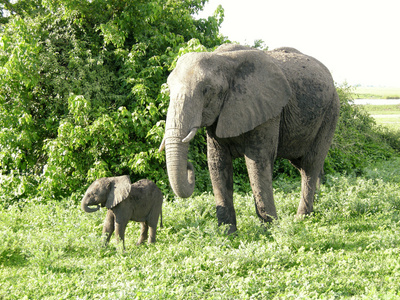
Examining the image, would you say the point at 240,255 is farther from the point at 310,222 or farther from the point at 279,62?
the point at 279,62

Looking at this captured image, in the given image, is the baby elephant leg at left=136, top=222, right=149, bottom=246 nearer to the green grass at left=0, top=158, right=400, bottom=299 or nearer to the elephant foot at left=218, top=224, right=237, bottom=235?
the green grass at left=0, top=158, right=400, bottom=299

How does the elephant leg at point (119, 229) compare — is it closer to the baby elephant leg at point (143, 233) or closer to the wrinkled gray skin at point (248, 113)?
the baby elephant leg at point (143, 233)

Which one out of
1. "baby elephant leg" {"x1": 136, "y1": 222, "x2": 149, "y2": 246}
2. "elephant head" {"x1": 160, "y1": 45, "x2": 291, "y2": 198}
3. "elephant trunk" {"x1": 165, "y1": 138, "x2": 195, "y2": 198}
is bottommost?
"baby elephant leg" {"x1": 136, "y1": 222, "x2": 149, "y2": 246}

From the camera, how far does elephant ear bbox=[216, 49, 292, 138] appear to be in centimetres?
505

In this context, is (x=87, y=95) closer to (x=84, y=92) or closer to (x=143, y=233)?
(x=84, y=92)

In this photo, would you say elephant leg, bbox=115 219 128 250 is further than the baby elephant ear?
Yes

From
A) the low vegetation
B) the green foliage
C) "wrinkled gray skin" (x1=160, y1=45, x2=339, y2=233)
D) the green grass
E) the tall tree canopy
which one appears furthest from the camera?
the green foliage

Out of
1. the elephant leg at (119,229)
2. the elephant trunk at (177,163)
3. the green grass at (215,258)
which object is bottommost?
the green grass at (215,258)

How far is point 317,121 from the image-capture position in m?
6.24

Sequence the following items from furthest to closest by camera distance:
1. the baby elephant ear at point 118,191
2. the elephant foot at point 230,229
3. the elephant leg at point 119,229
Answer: the elephant foot at point 230,229
the elephant leg at point 119,229
the baby elephant ear at point 118,191

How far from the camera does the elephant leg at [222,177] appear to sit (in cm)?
574

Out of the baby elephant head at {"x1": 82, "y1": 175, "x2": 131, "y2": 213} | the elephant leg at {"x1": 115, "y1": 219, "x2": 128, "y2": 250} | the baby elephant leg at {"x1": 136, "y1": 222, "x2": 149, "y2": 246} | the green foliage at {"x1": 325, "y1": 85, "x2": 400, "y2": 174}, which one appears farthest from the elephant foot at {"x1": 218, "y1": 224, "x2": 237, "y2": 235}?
the green foliage at {"x1": 325, "y1": 85, "x2": 400, "y2": 174}

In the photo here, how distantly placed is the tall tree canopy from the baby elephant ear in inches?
102

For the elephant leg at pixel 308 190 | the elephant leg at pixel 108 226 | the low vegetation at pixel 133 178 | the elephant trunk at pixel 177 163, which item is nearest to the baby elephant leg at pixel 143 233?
the low vegetation at pixel 133 178
